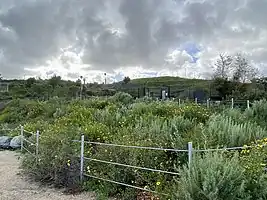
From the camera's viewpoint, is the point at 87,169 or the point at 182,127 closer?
the point at 87,169

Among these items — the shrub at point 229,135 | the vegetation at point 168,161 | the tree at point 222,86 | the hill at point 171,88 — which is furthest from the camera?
the hill at point 171,88

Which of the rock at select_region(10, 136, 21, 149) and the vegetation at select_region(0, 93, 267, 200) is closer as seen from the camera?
the vegetation at select_region(0, 93, 267, 200)

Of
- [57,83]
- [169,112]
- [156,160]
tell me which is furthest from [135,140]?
[57,83]

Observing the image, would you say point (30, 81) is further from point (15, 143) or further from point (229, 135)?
point (229, 135)

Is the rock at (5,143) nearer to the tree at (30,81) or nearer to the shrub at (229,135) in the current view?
the shrub at (229,135)

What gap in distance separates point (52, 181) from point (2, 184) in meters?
1.20

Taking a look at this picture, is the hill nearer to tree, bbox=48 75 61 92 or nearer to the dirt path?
tree, bbox=48 75 61 92

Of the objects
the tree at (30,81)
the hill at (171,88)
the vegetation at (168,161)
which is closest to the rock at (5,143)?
the vegetation at (168,161)

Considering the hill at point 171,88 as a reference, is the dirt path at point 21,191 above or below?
below

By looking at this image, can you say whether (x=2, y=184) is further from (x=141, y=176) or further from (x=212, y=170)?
(x=212, y=170)

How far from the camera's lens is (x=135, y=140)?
8.27 meters

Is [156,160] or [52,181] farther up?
[156,160]

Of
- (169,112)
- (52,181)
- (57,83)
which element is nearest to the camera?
(52,181)

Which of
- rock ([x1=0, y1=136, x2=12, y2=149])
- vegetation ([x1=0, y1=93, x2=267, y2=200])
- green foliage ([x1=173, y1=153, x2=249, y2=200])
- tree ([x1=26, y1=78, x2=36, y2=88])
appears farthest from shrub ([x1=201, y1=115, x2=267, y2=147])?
tree ([x1=26, y1=78, x2=36, y2=88])
